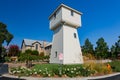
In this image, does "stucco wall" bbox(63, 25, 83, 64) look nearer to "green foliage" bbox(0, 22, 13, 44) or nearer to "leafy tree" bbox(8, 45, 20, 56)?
"green foliage" bbox(0, 22, 13, 44)

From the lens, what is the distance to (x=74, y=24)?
2488 cm

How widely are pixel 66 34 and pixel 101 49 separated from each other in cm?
3162

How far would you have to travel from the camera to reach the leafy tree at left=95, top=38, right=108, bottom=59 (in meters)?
49.4

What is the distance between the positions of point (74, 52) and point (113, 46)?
103ft

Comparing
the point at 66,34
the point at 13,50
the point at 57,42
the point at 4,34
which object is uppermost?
the point at 4,34

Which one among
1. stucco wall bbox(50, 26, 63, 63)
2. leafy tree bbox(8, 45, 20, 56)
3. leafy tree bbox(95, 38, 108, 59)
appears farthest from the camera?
leafy tree bbox(95, 38, 108, 59)

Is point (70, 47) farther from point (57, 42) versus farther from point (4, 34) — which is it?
point (4, 34)

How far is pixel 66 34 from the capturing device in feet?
76.1

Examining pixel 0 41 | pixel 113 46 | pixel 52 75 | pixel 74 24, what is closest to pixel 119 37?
pixel 113 46

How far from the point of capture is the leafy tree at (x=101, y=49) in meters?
49.4

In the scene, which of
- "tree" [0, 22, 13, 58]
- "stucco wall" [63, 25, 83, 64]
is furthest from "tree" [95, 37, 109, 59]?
"tree" [0, 22, 13, 58]

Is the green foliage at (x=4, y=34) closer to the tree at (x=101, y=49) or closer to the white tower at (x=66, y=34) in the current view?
the white tower at (x=66, y=34)

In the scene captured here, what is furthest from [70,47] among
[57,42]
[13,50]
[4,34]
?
[13,50]

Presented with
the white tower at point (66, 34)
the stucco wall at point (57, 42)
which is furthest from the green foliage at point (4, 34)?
the stucco wall at point (57, 42)
